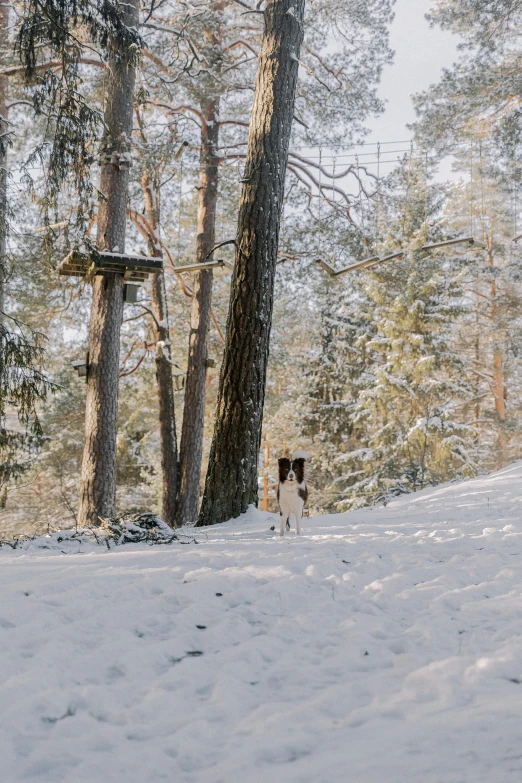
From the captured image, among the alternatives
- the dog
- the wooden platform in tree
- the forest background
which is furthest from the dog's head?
the wooden platform in tree

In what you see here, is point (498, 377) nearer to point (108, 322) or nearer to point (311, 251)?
point (311, 251)

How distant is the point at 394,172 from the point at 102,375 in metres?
6.63

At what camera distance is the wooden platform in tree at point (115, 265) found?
671 centimetres

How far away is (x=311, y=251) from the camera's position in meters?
10.9

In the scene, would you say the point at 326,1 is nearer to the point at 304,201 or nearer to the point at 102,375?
the point at 304,201

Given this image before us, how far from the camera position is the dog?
4.71m

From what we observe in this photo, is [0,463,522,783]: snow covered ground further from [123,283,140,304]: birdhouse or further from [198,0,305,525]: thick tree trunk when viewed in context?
[123,283,140,304]: birdhouse

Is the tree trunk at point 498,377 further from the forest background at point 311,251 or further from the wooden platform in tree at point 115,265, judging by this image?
the wooden platform in tree at point 115,265

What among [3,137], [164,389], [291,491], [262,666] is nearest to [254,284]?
[291,491]

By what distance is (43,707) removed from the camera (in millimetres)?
1773

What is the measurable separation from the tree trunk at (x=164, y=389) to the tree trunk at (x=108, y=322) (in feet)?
7.51

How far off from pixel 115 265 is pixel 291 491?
399cm

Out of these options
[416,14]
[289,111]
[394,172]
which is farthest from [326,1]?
[289,111]

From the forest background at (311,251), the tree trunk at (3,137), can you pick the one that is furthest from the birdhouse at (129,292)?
the tree trunk at (3,137)
